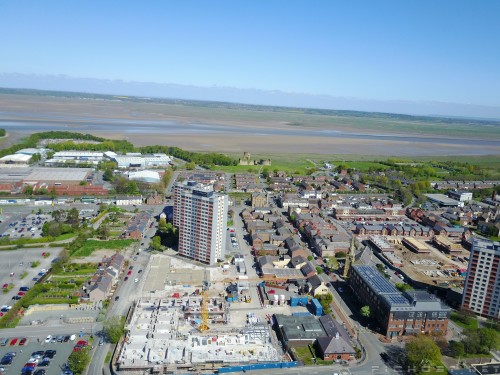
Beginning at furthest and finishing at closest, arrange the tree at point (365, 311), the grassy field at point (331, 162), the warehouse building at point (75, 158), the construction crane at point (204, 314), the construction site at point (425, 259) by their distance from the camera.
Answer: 1. the grassy field at point (331, 162)
2. the warehouse building at point (75, 158)
3. the construction site at point (425, 259)
4. the tree at point (365, 311)
5. the construction crane at point (204, 314)

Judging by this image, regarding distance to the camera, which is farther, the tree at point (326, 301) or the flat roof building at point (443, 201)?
the flat roof building at point (443, 201)

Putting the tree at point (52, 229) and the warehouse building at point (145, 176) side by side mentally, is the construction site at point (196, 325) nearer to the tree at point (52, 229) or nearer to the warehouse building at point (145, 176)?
the tree at point (52, 229)

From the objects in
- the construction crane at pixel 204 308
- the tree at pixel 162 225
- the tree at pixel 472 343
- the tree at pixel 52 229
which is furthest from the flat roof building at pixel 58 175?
the tree at pixel 472 343

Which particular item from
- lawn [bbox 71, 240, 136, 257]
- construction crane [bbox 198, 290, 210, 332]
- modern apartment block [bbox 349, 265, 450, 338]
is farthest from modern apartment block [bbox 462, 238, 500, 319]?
lawn [bbox 71, 240, 136, 257]

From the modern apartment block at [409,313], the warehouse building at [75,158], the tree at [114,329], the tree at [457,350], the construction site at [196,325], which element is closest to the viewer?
the construction site at [196,325]

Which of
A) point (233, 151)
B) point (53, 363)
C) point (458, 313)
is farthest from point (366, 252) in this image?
point (233, 151)

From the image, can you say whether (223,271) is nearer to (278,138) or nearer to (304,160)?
(304,160)

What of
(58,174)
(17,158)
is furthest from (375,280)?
(17,158)
